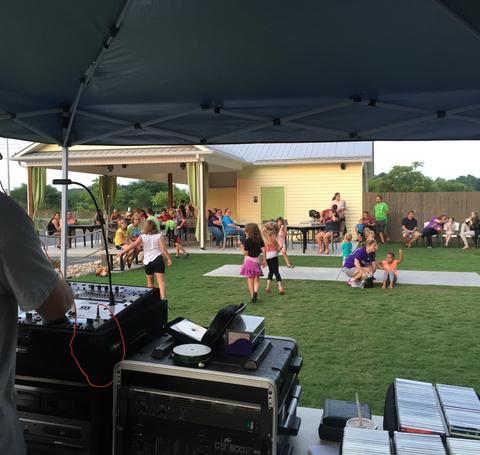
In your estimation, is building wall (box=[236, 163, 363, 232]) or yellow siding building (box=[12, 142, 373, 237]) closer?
yellow siding building (box=[12, 142, 373, 237])

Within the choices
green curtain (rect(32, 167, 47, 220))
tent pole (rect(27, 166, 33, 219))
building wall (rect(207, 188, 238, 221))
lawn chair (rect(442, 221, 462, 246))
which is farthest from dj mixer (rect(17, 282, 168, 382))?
building wall (rect(207, 188, 238, 221))

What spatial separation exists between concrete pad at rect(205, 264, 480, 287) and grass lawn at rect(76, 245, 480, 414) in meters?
0.50

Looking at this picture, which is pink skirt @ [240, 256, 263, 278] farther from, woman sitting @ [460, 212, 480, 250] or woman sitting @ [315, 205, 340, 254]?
woman sitting @ [460, 212, 480, 250]

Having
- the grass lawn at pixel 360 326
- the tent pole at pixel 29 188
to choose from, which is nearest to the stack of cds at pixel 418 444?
the grass lawn at pixel 360 326

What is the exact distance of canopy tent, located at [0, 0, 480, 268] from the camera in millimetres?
2389

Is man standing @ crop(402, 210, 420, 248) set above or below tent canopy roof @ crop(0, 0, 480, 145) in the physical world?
below

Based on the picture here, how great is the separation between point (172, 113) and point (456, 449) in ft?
10.2

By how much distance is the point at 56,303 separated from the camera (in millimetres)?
A: 1295

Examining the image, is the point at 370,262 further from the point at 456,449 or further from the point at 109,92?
the point at 456,449

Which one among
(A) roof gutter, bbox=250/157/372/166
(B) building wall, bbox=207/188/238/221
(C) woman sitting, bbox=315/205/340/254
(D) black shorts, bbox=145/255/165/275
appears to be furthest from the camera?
(B) building wall, bbox=207/188/238/221

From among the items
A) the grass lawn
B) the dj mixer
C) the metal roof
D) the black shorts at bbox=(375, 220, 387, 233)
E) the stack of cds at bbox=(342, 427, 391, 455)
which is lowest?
the grass lawn

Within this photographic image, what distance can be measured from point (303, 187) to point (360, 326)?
13462mm

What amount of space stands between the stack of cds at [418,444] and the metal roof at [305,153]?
53.5 ft

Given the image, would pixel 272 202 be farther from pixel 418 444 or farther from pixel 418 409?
pixel 418 444
